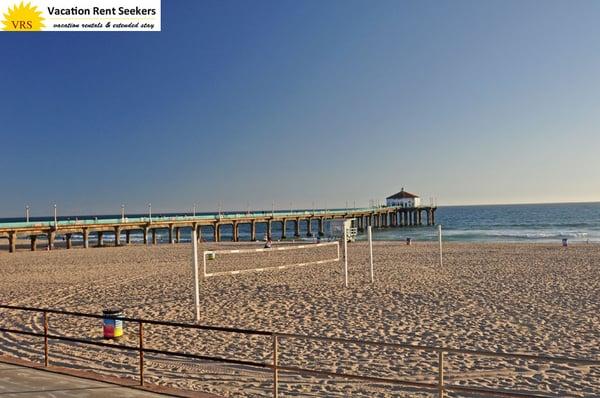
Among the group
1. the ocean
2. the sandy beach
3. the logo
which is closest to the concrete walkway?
the sandy beach

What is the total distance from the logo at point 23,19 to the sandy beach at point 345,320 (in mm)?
6825

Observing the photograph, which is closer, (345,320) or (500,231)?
(345,320)

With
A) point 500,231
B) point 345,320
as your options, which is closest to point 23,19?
point 345,320

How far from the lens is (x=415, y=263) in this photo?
21125mm

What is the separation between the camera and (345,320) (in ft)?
31.7

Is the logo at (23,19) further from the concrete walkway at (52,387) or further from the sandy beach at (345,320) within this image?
the concrete walkway at (52,387)

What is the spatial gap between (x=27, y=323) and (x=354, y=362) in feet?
21.0

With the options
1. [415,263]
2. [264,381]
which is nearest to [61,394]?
[264,381]

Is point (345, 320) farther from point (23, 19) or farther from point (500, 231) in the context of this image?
point (500, 231)

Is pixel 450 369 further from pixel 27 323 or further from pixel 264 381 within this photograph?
pixel 27 323

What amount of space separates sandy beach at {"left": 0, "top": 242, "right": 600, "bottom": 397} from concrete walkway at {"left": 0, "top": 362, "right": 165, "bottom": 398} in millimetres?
1131

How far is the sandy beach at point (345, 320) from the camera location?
20.4ft

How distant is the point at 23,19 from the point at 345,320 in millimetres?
11119

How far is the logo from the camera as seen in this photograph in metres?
13.3
